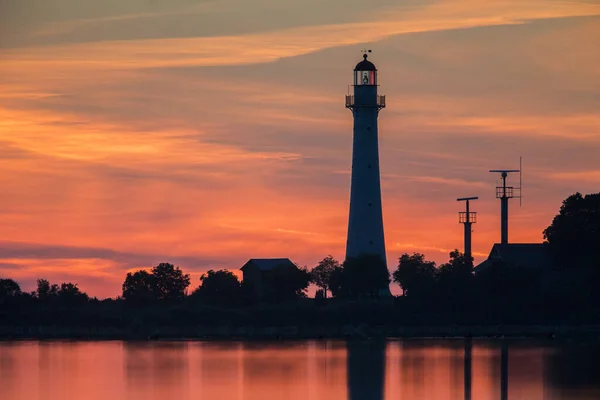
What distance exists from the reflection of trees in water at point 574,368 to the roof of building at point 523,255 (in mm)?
24906

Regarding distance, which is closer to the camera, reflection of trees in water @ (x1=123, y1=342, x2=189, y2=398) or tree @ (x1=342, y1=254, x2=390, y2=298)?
reflection of trees in water @ (x1=123, y1=342, x2=189, y2=398)

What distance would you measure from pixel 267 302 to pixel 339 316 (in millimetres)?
7424

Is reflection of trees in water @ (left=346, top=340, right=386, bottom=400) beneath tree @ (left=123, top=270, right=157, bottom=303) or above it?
beneath

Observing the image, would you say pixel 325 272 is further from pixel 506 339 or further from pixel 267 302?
pixel 506 339

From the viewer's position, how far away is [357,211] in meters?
116

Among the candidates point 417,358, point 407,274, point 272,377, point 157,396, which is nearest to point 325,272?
point 407,274

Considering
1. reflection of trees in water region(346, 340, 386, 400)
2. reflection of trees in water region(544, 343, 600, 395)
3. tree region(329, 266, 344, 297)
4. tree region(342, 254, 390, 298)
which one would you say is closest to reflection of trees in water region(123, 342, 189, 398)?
reflection of trees in water region(346, 340, 386, 400)

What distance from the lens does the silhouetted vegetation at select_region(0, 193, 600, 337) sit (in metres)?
117

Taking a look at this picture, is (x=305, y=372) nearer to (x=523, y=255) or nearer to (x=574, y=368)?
(x=574, y=368)

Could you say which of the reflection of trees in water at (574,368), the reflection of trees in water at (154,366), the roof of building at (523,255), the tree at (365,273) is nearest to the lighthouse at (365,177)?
the tree at (365,273)

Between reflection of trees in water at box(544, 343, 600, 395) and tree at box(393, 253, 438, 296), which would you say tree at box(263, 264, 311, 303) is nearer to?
tree at box(393, 253, 438, 296)

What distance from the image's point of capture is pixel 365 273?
118 meters

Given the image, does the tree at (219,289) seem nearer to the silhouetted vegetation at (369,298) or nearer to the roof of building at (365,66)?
the silhouetted vegetation at (369,298)

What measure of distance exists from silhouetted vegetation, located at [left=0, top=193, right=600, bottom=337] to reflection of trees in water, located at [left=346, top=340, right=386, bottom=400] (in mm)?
10676
